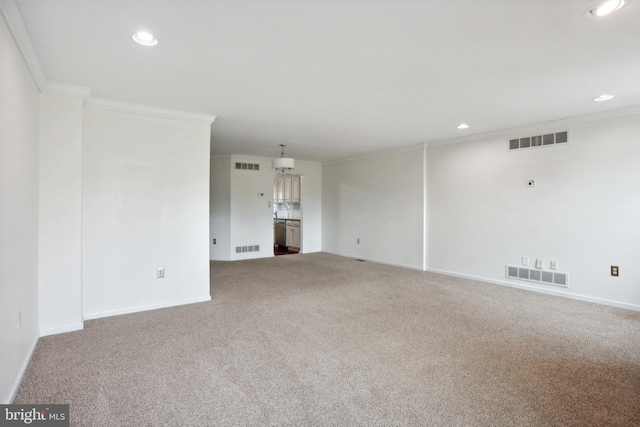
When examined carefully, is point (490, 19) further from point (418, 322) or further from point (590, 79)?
point (418, 322)

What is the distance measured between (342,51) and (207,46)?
1.02 metres

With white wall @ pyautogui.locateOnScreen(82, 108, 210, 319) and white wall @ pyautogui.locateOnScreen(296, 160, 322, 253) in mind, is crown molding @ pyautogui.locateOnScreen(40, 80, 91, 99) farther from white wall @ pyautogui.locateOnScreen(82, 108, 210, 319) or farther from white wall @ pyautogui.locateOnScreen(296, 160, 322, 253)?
white wall @ pyautogui.locateOnScreen(296, 160, 322, 253)

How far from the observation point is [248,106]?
151 inches

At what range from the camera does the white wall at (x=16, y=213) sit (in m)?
1.98

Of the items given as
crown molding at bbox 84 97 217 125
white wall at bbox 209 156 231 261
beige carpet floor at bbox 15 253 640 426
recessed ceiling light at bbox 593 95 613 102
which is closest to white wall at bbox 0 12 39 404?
beige carpet floor at bbox 15 253 640 426

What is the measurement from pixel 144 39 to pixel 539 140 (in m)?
5.07

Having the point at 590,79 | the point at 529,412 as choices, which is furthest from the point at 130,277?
the point at 590,79

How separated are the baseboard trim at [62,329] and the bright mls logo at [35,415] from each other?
56.1 inches

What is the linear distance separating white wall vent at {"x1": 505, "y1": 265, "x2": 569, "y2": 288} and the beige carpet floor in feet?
1.49

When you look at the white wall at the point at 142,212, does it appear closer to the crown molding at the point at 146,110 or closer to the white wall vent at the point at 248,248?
the crown molding at the point at 146,110

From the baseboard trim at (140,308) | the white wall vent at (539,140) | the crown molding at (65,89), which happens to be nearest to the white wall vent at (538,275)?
the white wall vent at (539,140)

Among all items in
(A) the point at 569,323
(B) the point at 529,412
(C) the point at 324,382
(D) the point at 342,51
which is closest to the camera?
(B) the point at 529,412

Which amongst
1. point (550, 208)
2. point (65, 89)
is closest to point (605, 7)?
point (550, 208)

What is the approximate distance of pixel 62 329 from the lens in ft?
10.5
